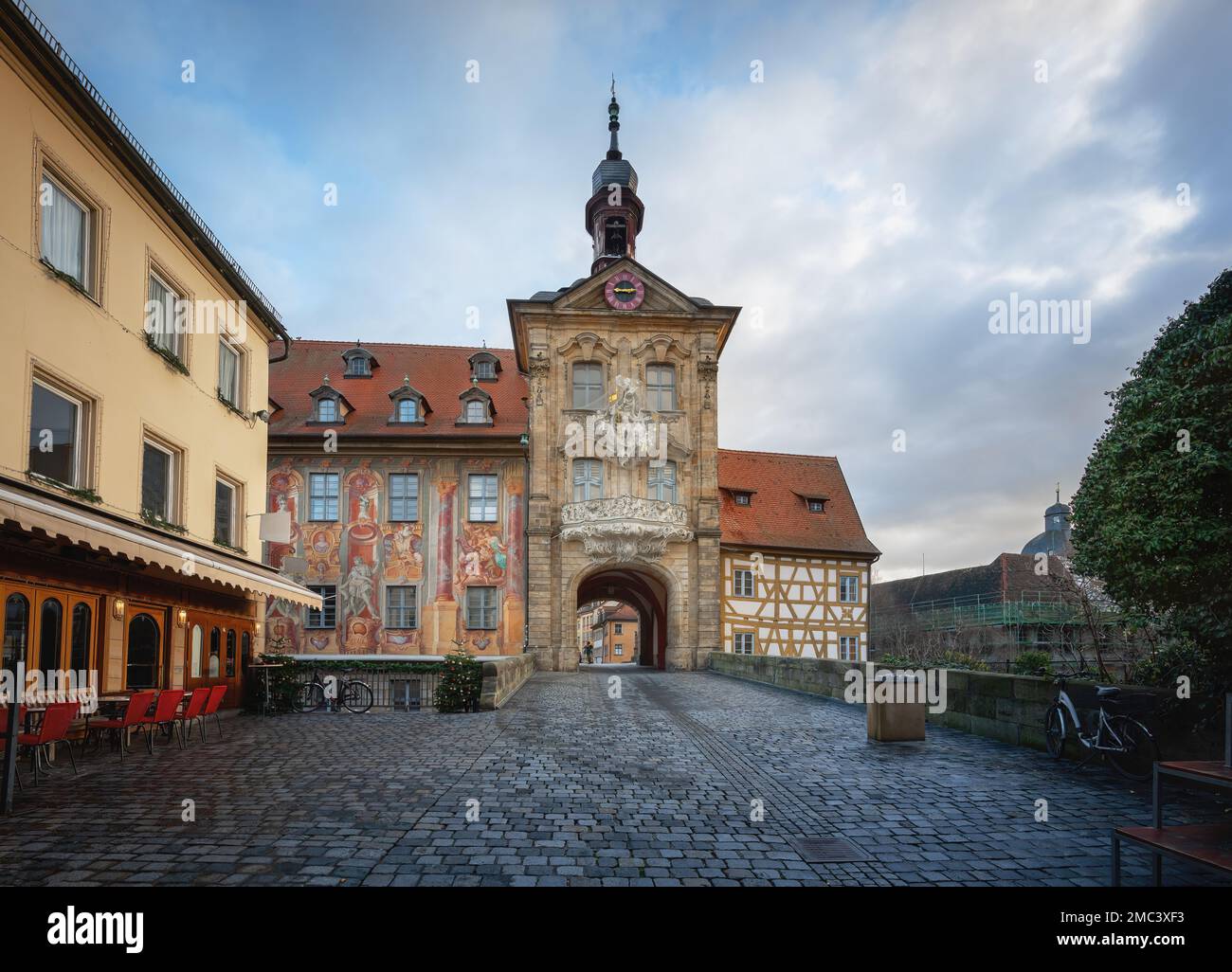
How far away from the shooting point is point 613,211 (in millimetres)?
37812

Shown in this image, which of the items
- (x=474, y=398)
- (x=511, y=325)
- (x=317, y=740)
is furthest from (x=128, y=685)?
(x=511, y=325)

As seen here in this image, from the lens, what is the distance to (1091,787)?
7652 mm

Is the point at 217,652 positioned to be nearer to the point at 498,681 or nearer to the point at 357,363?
the point at 498,681

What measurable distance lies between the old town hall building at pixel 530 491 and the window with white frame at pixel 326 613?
73 millimetres

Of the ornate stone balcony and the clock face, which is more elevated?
the clock face

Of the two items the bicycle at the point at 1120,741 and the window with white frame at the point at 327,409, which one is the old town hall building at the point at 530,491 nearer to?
the window with white frame at the point at 327,409

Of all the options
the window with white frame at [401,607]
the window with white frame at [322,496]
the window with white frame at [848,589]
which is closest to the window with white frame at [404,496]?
the window with white frame at [322,496]

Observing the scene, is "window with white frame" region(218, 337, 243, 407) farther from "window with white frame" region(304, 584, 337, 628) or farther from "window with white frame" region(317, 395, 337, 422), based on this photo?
"window with white frame" region(304, 584, 337, 628)

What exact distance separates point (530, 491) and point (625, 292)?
8.44m

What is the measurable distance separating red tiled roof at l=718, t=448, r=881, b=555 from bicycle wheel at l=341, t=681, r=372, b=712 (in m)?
20.6

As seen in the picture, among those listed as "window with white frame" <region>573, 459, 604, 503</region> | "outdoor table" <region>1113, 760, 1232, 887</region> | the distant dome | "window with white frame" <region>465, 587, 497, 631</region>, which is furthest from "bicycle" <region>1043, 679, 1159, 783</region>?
the distant dome

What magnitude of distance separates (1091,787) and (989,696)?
3.43 meters

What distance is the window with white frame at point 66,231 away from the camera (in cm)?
1145

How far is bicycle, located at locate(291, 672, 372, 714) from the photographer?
15148 millimetres
